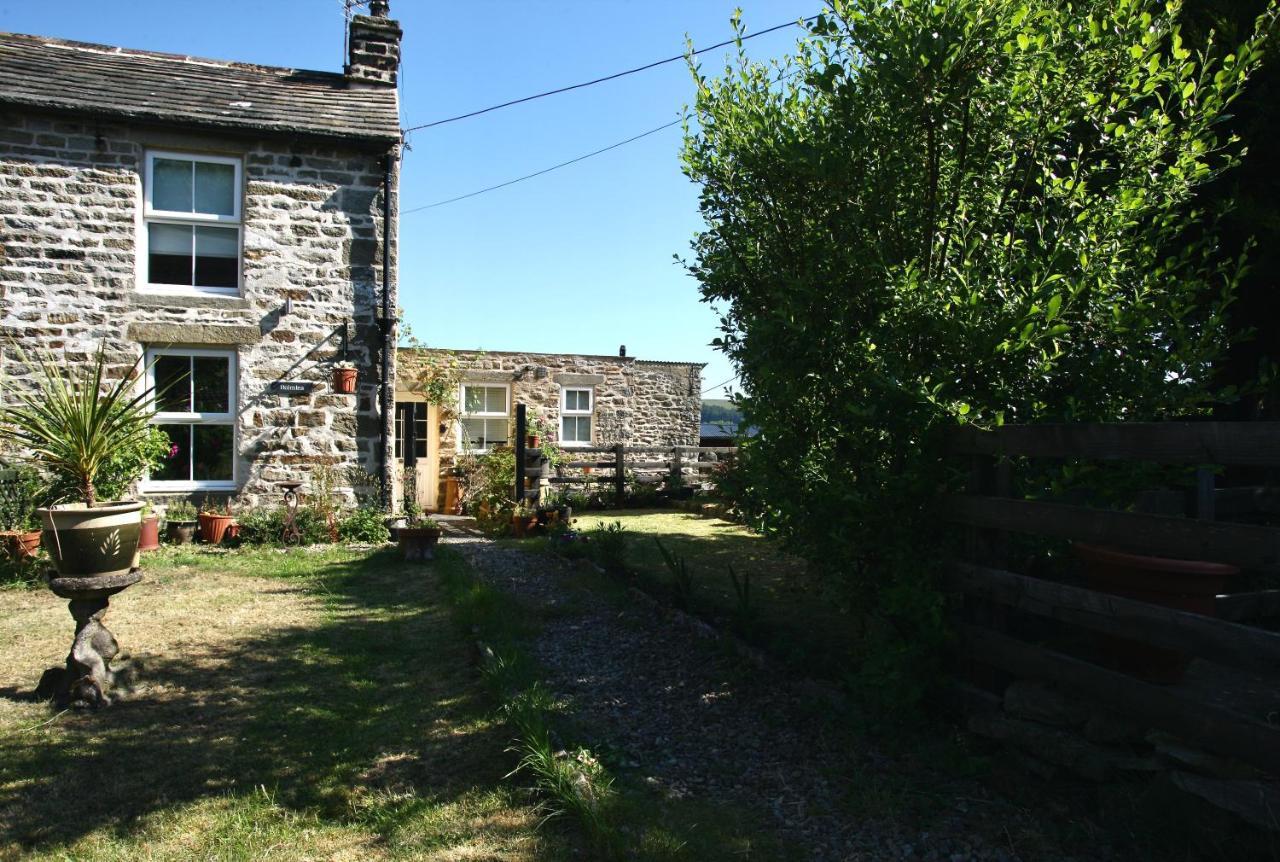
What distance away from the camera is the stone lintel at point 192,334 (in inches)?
390

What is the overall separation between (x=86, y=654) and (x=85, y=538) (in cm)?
70

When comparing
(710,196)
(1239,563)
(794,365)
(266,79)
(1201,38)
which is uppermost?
(266,79)

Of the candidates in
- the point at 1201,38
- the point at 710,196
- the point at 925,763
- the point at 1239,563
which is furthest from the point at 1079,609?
the point at 1201,38

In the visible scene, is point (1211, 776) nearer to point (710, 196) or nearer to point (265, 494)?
point (710, 196)

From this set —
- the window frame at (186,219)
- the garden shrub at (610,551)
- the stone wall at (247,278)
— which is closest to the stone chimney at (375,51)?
the stone wall at (247,278)

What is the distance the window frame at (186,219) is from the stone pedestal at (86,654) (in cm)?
627

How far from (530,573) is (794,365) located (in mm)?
5105

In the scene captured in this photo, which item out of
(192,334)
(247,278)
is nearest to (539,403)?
(247,278)

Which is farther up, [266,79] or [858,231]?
[266,79]

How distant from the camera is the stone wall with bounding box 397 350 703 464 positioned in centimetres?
1678

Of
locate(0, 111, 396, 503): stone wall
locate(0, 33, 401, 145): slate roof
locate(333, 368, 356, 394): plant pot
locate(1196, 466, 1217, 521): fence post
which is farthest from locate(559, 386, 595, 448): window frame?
locate(1196, 466, 1217, 521): fence post

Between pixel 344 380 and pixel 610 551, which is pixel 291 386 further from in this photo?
pixel 610 551

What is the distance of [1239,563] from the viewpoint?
282 centimetres

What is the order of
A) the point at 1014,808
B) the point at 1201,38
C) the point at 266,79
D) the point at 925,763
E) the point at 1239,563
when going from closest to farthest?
the point at 1239,563 < the point at 1014,808 < the point at 925,763 < the point at 1201,38 < the point at 266,79
